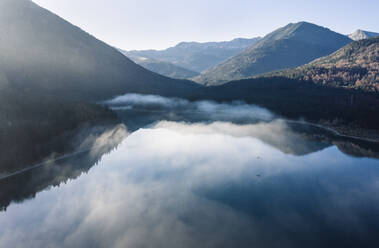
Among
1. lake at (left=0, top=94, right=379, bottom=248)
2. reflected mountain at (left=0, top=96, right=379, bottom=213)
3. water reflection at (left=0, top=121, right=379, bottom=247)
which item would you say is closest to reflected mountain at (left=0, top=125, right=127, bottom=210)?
reflected mountain at (left=0, top=96, right=379, bottom=213)

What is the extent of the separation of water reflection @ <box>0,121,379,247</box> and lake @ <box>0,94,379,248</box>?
0.66 feet

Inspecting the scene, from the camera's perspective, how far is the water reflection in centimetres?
3797

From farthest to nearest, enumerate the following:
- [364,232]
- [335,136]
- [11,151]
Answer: [335,136] < [11,151] < [364,232]

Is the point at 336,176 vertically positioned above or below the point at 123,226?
below

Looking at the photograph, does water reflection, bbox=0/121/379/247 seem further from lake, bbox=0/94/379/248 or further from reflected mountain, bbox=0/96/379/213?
reflected mountain, bbox=0/96/379/213

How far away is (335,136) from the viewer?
116 m

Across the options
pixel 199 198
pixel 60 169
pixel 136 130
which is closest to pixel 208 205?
pixel 199 198

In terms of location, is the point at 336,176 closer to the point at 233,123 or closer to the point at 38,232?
the point at 38,232

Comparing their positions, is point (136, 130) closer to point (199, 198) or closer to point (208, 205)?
point (199, 198)

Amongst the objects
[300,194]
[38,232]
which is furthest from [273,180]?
[38,232]

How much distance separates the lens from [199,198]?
52.7 metres

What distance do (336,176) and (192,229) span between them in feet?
167

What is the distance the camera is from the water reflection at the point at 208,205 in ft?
125

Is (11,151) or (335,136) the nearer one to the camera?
(11,151)
